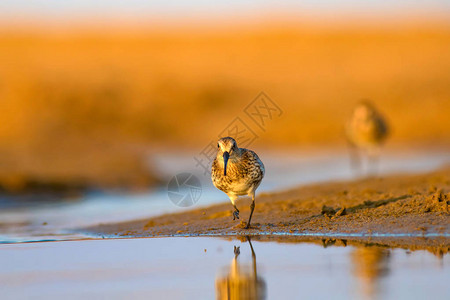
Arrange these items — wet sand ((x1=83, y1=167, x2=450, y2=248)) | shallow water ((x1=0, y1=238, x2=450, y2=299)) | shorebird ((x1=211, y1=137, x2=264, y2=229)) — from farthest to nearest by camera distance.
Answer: shorebird ((x1=211, y1=137, x2=264, y2=229))
wet sand ((x1=83, y1=167, x2=450, y2=248))
shallow water ((x1=0, y1=238, x2=450, y2=299))

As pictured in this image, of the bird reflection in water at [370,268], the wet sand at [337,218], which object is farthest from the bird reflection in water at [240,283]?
the wet sand at [337,218]

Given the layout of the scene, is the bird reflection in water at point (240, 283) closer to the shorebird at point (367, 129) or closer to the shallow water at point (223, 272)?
the shallow water at point (223, 272)

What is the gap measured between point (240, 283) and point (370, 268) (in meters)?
1.02

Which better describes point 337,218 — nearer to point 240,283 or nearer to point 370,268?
point 370,268

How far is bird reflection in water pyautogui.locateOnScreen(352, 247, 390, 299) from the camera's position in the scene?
16.5 ft

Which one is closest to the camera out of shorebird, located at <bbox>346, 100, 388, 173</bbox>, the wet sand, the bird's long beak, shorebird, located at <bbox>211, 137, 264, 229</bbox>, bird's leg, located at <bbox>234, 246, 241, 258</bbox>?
bird's leg, located at <bbox>234, 246, 241, 258</bbox>

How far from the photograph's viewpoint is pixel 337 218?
27.3 ft

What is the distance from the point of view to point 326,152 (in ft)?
77.9

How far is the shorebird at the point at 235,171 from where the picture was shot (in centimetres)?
852

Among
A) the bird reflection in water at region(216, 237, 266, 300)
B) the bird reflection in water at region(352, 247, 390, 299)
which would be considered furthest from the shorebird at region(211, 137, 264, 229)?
the bird reflection in water at region(216, 237, 266, 300)

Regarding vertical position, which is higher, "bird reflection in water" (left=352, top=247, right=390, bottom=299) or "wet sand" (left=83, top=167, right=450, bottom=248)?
"wet sand" (left=83, top=167, right=450, bottom=248)

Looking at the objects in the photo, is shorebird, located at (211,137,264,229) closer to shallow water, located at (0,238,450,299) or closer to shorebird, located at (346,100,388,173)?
shallow water, located at (0,238,450,299)

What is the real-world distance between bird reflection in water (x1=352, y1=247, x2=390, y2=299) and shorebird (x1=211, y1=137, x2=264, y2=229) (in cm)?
216

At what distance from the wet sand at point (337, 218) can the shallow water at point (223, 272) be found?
0.55m
